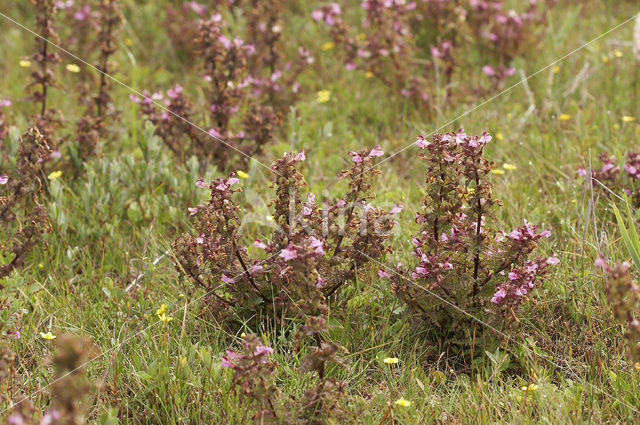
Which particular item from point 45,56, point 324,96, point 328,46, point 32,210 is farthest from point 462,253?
point 328,46

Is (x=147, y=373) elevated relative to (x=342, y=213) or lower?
lower

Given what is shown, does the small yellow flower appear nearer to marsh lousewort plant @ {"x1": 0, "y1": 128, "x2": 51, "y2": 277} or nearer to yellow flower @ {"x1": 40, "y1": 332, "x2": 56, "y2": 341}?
yellow flower @ {"x1": 40, "y1": 332, "x2": 56, "y2": 341}

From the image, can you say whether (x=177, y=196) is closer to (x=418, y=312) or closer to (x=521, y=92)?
(x=418, y=312)

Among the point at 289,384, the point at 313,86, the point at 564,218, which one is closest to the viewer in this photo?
the point at 289,384

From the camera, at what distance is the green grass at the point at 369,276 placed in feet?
8.03

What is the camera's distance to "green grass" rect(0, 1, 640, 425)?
2.45 meters

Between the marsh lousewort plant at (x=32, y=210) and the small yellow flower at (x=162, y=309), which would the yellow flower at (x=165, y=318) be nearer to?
the small yellow flower at (x=162, y=309)

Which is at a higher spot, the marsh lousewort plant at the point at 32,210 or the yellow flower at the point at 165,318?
the marsh lousewort plant at the point at 32,210

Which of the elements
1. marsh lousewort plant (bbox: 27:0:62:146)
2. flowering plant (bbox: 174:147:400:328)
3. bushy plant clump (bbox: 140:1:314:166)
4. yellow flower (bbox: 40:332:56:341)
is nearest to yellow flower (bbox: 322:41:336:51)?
bushy plant clump (bbox: 140:1:314:166)

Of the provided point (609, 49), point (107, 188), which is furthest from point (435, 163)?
point (609, 49)

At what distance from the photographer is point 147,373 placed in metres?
2.48

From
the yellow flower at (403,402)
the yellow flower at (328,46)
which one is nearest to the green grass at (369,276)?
the yellow flower at (403,402)

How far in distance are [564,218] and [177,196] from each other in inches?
77.8

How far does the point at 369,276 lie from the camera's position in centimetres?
281
